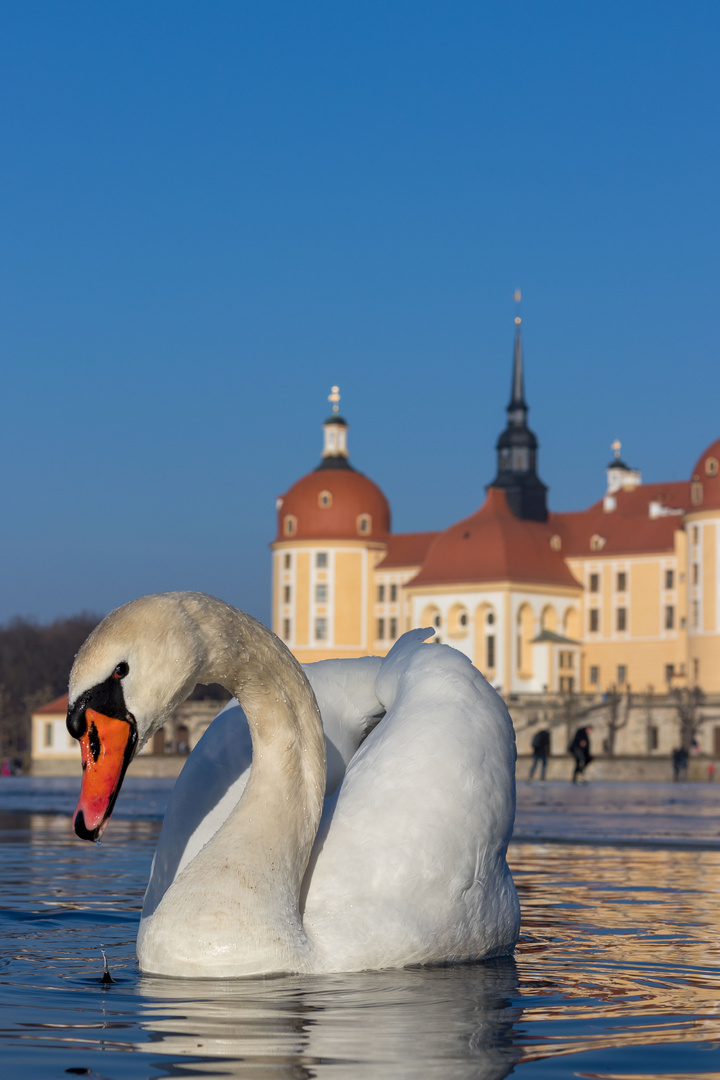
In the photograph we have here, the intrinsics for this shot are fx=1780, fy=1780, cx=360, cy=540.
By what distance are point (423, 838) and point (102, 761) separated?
50.3 inches

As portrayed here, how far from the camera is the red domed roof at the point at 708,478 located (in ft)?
300

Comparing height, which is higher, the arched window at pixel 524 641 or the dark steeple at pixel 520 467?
the dark steeple at pixel 520 467

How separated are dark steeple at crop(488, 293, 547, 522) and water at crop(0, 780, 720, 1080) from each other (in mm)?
97208

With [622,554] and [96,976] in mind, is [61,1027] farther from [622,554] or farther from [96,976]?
[622,554]

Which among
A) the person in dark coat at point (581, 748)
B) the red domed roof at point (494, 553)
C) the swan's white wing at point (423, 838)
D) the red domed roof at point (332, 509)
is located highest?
the red domed roof at point (332, 509)

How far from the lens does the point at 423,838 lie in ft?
17.5

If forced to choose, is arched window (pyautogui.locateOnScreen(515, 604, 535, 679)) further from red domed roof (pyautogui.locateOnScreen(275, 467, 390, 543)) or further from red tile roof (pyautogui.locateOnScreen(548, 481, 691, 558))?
red domed roof (pyautogui.locateOnScreen(275, 467, 390, 543))

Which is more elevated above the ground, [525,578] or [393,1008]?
[525,578]

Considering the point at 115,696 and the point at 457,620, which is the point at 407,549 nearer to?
the point at 457,620

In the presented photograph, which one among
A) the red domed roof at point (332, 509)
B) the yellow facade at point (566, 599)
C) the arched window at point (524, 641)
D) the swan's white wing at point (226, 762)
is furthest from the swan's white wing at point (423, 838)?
the red domed roof at point (332, 509)

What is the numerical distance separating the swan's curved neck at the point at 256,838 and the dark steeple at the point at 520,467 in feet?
326

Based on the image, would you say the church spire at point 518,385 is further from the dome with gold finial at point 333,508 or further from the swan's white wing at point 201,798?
the swan's white wing at point 201,798

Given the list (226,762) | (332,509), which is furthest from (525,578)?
(226,762)

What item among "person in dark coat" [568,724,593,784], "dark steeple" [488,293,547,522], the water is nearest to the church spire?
"dark steeple" [488,293,547,522]
